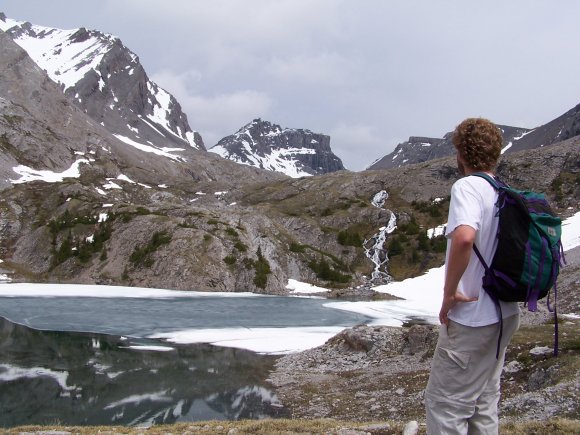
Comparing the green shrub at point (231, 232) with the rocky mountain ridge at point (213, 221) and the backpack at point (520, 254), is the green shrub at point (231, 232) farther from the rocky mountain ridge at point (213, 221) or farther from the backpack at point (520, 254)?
the backpack at point (520, 254)

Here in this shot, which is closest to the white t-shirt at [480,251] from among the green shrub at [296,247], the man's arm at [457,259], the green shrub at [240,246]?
the man's arm at [457,259]

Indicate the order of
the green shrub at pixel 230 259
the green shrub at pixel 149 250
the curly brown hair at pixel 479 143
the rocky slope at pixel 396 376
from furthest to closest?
the green shrub at pixel 230 259, the green shrub at pixel 149 250, the rocky slope at pixel 396 376, the curly brown hair at pixel 479 143

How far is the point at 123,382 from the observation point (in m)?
25.8

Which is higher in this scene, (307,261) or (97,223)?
(97,223)

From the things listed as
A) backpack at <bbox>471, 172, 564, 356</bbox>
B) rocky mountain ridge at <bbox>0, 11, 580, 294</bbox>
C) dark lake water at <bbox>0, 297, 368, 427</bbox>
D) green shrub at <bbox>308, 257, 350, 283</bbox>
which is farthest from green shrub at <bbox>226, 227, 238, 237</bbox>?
backpack at <bbox>471, 172, 564, 356</bbox>

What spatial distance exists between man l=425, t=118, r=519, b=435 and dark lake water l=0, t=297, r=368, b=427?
15863mm

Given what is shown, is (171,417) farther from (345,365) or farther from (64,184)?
(64,184)

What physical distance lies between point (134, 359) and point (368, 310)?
1709 inches

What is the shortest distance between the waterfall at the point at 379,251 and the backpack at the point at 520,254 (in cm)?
11269

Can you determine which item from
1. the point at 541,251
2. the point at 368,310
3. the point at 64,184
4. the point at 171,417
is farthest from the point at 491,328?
the point at 64,184

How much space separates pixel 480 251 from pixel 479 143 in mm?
1619

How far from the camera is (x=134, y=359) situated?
3139 cm

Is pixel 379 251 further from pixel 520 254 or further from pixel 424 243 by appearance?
pixel 520 254

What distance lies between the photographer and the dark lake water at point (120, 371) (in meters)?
21.1
